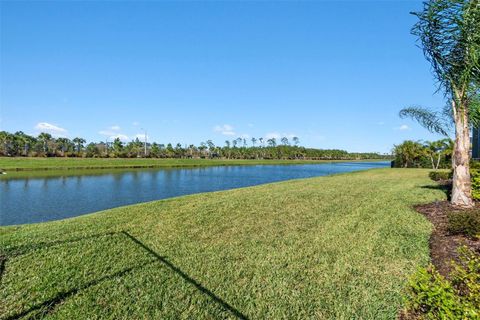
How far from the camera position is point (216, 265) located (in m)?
4.95

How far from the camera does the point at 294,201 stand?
1089 centimetres

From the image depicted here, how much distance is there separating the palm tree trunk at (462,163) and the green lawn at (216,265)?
1.86 meters

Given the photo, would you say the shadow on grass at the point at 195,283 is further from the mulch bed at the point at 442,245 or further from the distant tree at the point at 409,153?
the distant tree at the point at 409,153

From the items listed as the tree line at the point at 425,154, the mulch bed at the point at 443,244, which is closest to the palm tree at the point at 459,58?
the mulch bed at the point at 443,244

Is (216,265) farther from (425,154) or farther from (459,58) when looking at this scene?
(425,154)

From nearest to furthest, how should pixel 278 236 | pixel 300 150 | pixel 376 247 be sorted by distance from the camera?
1. pixel 376 247
2. pixel 278 236
3. pixel 300 150

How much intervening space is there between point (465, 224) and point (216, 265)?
5.16 metres

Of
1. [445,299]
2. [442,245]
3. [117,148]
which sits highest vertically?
[117,148]

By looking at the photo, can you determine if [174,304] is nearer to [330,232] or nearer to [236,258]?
[236,258]

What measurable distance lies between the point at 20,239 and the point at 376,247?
26.6ft

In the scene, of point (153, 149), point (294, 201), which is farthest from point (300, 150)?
point (294, 201)

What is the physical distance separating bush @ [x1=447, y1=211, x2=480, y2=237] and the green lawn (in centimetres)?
64

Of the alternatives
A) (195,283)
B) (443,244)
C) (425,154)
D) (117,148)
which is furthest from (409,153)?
(117,148)

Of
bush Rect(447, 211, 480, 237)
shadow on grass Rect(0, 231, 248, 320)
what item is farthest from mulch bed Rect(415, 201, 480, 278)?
shadow on grass Rect(0, 231, 248, 320)
